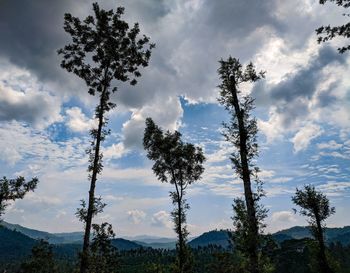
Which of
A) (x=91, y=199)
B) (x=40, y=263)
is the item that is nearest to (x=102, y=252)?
(x=91, y=199)

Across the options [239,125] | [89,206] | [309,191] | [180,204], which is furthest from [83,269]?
[309,191]

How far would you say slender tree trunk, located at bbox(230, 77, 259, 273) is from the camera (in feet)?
66.4

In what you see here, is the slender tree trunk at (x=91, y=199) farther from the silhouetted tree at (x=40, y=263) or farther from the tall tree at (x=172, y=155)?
the silhouetted tree at (x=40, y=263)

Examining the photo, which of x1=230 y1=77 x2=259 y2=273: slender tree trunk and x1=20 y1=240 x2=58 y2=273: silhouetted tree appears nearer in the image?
x1=230 y1=77 x2=259 y2=273: slender tree trunk

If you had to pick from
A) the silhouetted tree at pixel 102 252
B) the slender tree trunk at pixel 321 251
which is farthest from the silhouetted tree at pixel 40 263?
the slender tree trunk at pixel 321 251

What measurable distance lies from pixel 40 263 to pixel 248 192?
45705 mm

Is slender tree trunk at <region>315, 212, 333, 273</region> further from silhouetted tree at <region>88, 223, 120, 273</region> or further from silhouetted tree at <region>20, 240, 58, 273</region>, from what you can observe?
silhouetted tree at <region>20, 240, 58, 273</region>

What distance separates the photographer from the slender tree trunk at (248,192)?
797 inches

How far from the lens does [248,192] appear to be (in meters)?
21.6

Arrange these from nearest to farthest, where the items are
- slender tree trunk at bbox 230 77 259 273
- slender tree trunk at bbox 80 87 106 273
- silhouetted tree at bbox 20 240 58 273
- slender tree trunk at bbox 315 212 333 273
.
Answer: slender tree trunk at bbox 80 87 106 273, slender tree trunk at bbox 230 77 259 273, slender tree trunk at bbox 315 212 333 273, silhouetted tree at bbox 20 240 58 273

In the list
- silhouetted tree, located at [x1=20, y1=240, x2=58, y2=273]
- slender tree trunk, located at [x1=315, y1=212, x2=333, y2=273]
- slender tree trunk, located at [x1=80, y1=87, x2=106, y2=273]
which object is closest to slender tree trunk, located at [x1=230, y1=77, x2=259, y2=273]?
slender tree trunk, located at [x1=80, y1=87, x2=106, y2=273]

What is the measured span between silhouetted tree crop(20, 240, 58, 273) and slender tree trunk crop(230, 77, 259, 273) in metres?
44.3

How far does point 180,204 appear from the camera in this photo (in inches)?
1479

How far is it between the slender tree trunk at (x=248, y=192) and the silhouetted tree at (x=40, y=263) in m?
44.3
